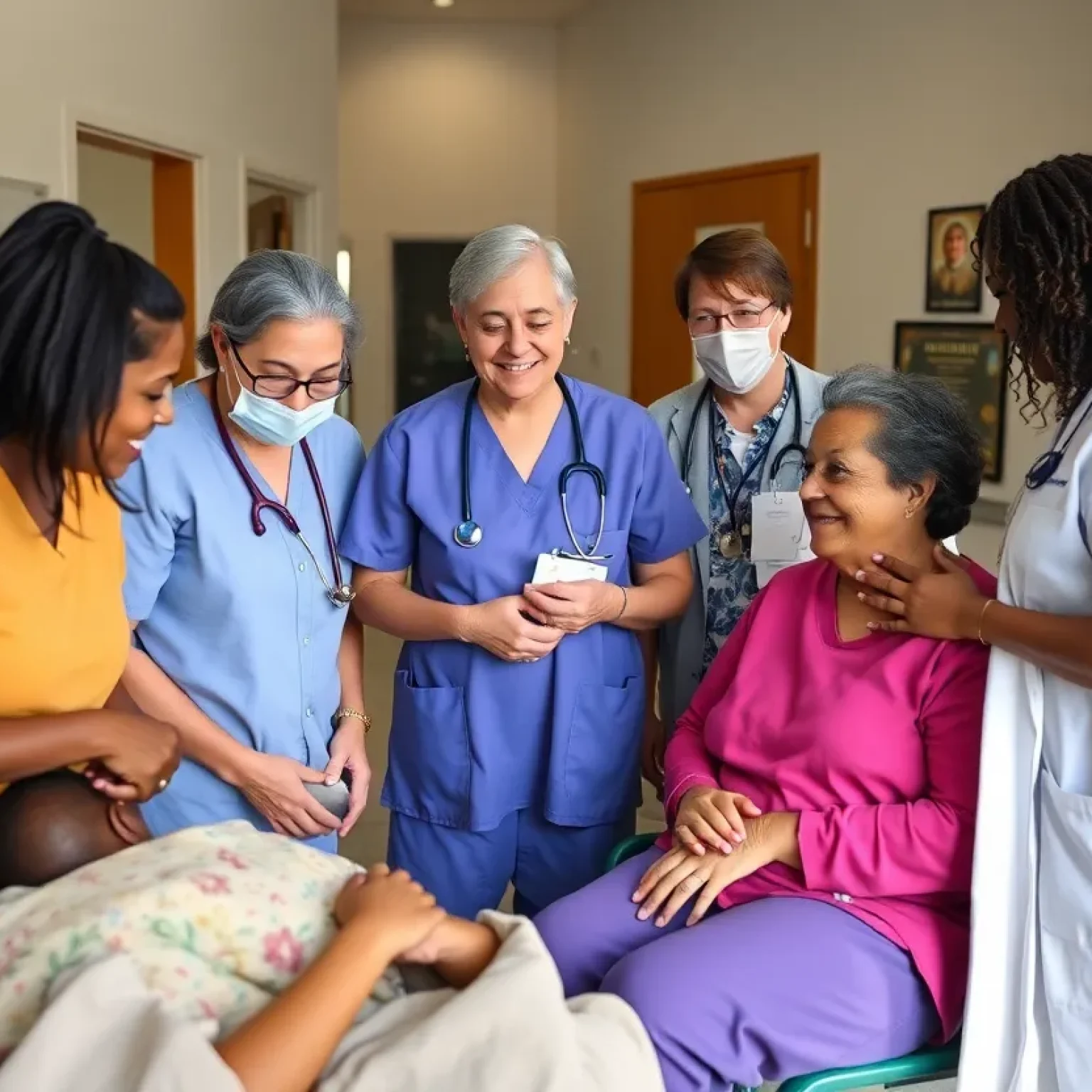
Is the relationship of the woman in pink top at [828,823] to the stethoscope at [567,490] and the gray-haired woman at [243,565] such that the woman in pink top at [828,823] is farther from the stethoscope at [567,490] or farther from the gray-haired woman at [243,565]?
the gray-haired woman at [243,565]

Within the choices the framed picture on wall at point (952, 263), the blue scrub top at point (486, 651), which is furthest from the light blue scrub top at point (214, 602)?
the framed picture on wall at point (952, 263)

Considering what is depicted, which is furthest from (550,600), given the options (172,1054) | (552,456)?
(172,1054)

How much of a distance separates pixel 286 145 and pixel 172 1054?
16.2 ft

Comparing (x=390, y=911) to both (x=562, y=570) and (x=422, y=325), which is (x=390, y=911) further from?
(x=422, y=325)

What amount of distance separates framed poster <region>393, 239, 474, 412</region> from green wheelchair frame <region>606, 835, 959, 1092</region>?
638 centimetres

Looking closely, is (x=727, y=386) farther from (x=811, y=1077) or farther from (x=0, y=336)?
(x=0, y=336)

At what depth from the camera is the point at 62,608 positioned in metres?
1.32

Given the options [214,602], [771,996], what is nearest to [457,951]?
[771,996]

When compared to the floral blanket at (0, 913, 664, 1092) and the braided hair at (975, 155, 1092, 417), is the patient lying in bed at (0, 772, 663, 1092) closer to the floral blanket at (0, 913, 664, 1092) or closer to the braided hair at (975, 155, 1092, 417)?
the floral blanket at (0, 913, 664, 1092)

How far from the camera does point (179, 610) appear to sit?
5.91ft

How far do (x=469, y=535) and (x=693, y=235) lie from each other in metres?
4.52

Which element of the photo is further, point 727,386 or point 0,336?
point 727,386

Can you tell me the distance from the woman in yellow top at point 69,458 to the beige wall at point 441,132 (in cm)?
617

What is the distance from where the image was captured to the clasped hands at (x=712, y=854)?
5.56ft
